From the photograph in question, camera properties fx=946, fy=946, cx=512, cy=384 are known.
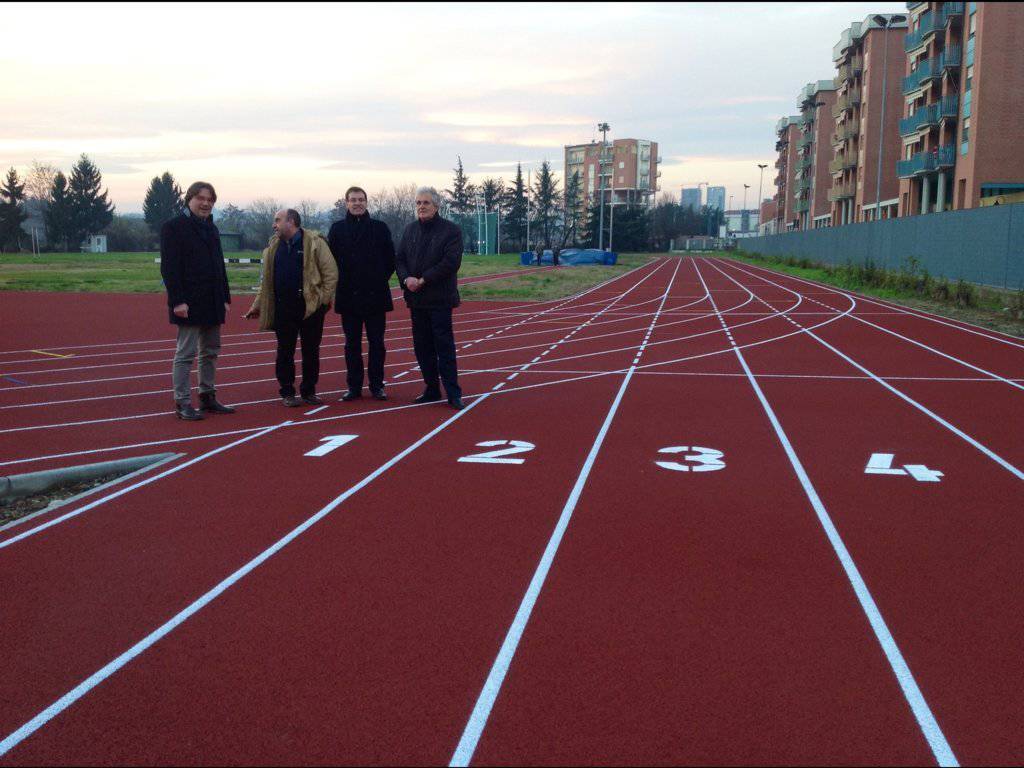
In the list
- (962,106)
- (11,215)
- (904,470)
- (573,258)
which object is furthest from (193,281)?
(11,215)

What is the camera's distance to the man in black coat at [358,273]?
9211 millimetres

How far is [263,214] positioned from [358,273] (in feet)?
372

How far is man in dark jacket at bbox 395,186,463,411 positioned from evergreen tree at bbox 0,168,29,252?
320ft

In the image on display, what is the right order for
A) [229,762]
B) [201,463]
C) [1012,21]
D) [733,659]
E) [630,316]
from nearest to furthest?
1. [229,762]
2. [733,659]
3. [201,463]
4. [630,316]
5. [1012,21]

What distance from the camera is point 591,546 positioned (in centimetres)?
492

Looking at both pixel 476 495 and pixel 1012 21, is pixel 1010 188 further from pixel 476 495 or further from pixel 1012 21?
pixel 476 495

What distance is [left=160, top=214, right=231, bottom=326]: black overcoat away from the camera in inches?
320

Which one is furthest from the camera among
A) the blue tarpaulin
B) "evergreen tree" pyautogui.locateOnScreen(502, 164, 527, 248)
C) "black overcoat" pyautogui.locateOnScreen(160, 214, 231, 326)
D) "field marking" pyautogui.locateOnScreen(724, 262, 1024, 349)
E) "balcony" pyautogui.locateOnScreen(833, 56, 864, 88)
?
"evergreen tree" pyautogui.locateOnScreen(502, 164, 527, 248)

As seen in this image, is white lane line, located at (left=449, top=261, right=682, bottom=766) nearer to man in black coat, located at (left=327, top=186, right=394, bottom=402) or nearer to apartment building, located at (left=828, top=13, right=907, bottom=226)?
man in black coat, located at (left=327, top=186, right=394, bottom=402)

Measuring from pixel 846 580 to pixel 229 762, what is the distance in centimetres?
289

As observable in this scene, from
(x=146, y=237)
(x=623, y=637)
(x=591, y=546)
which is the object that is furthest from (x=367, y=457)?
(x=146, y=237)

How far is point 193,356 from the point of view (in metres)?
8.43

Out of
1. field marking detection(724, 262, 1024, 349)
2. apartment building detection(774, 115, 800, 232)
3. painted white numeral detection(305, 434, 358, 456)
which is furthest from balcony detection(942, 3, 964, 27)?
apartment building detection(774, 115, 800, 232)

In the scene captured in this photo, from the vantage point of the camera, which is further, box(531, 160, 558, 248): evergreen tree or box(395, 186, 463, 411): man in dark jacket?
box(531, 160, 558, 248): evergreen tree
